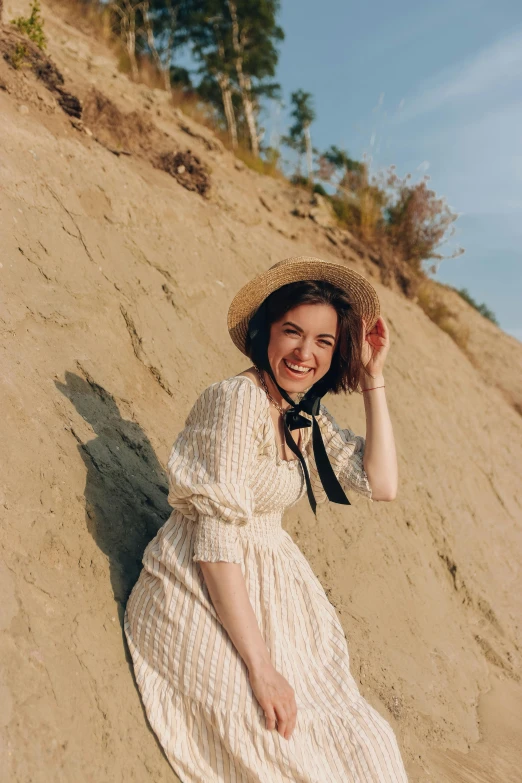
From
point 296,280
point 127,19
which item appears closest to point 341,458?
point 296,280

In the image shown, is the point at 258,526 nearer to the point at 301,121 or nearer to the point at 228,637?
the point at 228,637

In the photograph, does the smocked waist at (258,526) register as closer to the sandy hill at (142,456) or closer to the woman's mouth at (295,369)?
the sandy hill at (142,456)

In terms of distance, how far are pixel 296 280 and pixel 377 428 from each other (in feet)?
2.27

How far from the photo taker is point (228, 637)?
2.05 m

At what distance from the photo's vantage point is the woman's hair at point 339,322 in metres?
2.50

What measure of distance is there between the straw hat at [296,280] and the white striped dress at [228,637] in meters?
0.51

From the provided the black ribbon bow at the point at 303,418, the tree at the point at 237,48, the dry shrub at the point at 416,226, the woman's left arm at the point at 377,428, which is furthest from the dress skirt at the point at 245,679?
the tree at the point at 237,48

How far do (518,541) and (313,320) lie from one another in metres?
4.61

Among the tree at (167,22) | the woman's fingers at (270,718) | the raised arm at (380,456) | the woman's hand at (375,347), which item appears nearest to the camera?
the woman's fingers at (270,718)

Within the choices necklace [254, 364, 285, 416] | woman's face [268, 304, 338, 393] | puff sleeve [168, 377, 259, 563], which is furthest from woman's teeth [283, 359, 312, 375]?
puff sleeve [168, 377, 259, 563]

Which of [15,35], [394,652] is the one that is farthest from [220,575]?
[15,35]

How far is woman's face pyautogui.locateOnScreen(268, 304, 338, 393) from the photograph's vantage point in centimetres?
246

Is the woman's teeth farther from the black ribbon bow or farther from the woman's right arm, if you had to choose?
the woman's right arm

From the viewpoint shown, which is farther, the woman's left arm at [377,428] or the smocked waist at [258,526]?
the woman's left arm at [377,428]
